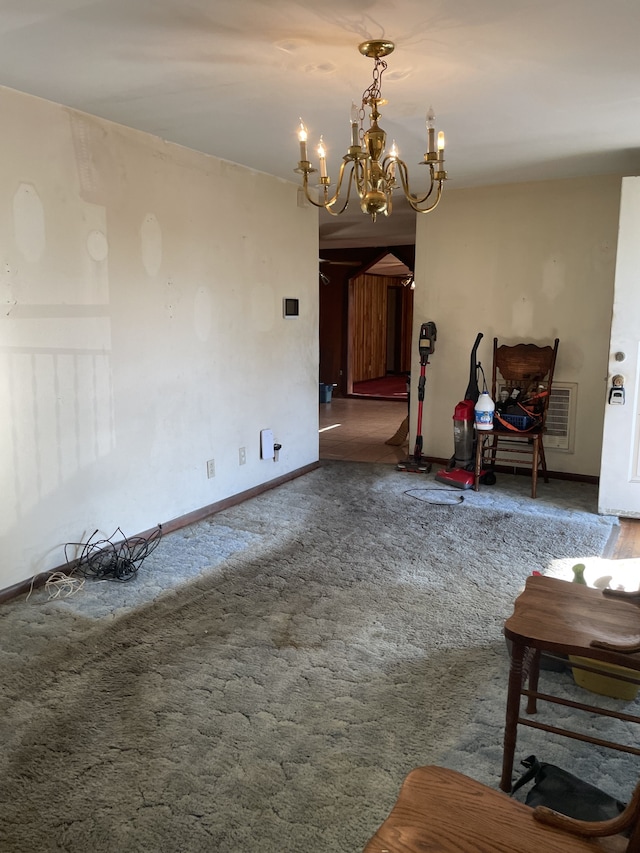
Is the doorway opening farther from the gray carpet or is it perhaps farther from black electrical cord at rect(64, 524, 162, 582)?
black electrical cord at rect(64, 524, 162, 582)

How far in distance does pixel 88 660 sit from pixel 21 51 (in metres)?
2.36

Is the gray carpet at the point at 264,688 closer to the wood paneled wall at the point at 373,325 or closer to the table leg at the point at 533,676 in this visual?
the table leg at the point at 533,676

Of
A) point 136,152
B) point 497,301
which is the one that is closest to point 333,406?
point 497,301

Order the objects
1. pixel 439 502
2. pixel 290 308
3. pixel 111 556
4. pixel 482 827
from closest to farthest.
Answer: pixel 482 827
pixel 111 556
pixel 439 502
pixel 290 308

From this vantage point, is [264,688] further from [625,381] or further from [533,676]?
[625,381]

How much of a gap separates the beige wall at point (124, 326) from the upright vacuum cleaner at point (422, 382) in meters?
1.29

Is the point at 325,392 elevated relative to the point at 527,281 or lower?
lower

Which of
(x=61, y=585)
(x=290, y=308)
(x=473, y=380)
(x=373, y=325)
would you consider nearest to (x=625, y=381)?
(x=473, y=380)

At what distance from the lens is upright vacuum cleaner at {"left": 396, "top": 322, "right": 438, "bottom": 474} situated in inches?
212

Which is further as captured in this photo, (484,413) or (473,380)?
(473,380)

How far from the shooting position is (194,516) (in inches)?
162

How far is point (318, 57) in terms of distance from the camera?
8.13ft

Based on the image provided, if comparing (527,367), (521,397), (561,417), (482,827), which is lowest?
(482,827)

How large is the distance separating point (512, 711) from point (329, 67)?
2.45 m
